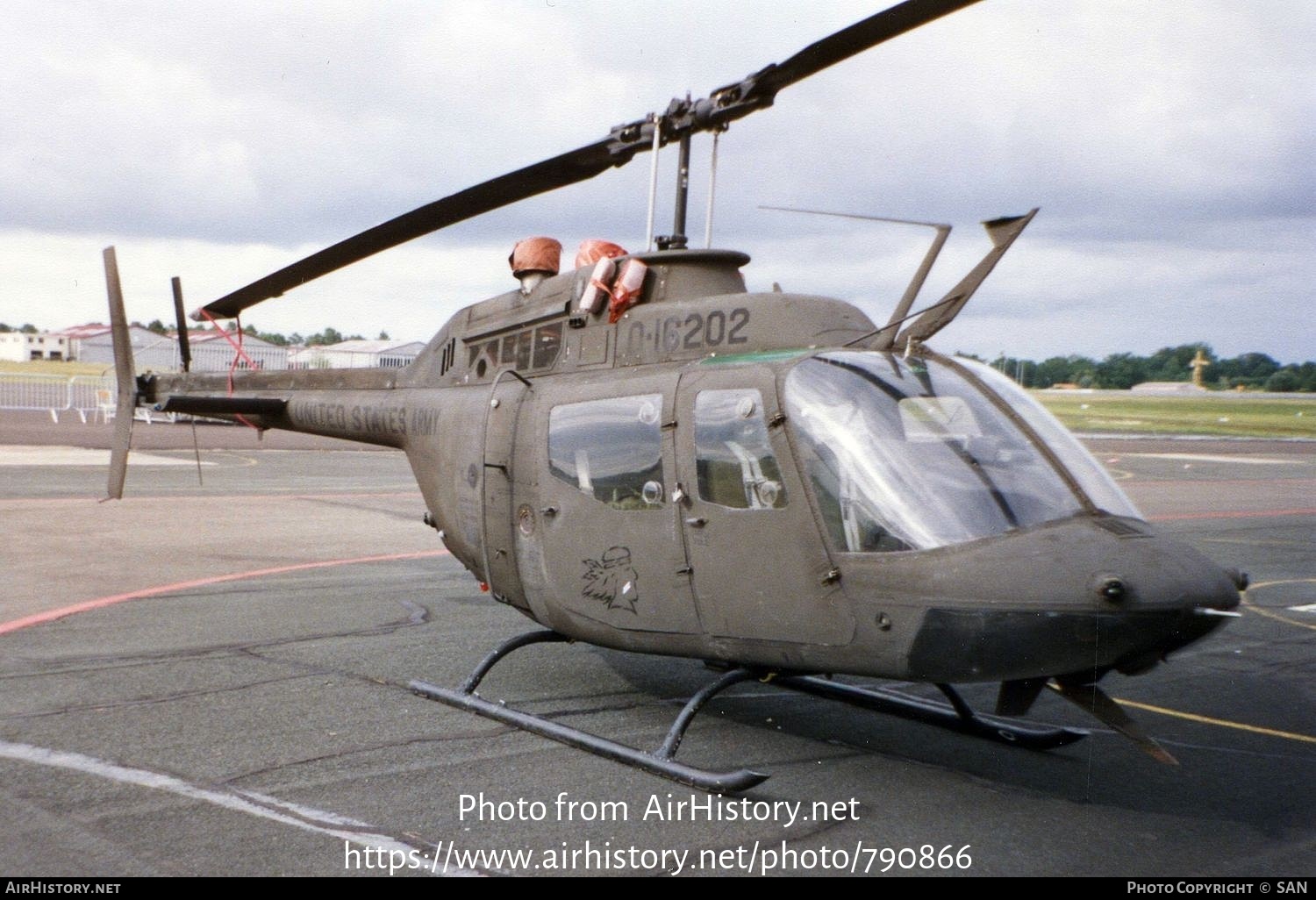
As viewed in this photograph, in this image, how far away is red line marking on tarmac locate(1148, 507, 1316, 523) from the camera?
71.6 ft

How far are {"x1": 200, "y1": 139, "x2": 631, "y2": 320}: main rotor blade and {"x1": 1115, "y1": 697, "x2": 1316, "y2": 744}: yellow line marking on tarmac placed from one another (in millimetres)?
5137

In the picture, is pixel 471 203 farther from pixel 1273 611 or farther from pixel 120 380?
pixel 1273 611

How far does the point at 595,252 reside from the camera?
7605 mm

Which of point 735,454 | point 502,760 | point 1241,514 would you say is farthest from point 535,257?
point 1241,514

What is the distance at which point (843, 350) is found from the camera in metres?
5.78

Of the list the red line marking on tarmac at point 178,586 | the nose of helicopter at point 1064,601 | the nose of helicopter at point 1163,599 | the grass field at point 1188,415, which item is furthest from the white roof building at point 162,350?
the grass field at point 1188,415

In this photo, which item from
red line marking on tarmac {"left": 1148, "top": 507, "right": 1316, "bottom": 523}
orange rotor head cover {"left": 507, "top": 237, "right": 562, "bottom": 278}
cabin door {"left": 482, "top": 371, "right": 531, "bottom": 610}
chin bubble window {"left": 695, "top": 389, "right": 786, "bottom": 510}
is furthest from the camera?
red line marking on tarmac {"left": 1148, "top": 507, "right": 1316, "bottom": 523}

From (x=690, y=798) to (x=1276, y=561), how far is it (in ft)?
43.5

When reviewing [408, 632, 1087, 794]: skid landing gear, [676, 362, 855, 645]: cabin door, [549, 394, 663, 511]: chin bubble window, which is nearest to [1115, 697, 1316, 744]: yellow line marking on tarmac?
[408, 632, 1087, 794]: skid landing gear

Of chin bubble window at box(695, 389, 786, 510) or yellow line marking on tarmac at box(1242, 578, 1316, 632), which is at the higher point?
chin bubble window at box(695, 389, 786, 510)

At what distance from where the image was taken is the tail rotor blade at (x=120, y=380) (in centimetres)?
1103

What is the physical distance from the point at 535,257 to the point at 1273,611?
874 centimetres

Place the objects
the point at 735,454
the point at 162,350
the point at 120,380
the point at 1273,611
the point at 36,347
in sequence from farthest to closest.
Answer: the point at 36,347, the point at 162,350, the point at 1273,611, the point at 120,380, the point at 735,454

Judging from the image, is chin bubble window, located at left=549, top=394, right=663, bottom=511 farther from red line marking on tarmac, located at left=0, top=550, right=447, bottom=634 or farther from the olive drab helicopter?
red line marking on tarmac, located at left=0, top=550, right=447, bottom=634
